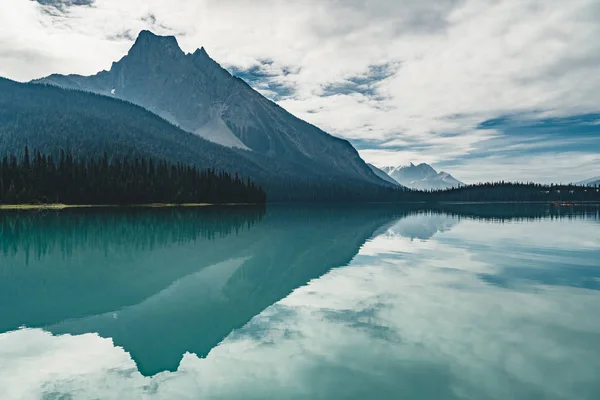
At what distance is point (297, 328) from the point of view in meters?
19.3

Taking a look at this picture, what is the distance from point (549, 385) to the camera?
13.1m

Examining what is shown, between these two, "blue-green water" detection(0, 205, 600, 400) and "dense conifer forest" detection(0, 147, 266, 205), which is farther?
"dense conifer forest" detection(0, 147, 266, 205)

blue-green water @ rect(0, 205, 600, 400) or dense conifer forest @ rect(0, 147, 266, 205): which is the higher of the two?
dense conifer forest @ rect(0, 147, 266, 205)

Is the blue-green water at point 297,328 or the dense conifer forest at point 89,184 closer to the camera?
the blue-green water at point 297,328

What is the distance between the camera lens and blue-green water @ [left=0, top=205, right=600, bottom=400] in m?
13.4

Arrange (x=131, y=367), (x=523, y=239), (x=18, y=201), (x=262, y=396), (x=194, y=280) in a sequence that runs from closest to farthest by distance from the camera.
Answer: (x=262, y=396)
(x=131, y=367)
(x=194, y=280)
(x=523, y=239)
(x=18, y=201)

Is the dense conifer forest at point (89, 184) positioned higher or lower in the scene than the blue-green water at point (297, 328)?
higher

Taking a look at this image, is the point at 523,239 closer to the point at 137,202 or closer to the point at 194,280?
the point at 194,280

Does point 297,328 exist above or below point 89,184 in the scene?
below

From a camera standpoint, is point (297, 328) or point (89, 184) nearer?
point (297, 328)

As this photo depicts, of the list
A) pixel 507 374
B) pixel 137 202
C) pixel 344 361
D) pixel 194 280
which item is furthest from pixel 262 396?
pixel 137 202

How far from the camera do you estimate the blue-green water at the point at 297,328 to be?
13367 mm

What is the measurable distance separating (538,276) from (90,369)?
1278 inches

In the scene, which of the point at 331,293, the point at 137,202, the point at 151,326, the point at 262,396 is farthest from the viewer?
the point at 137,202
